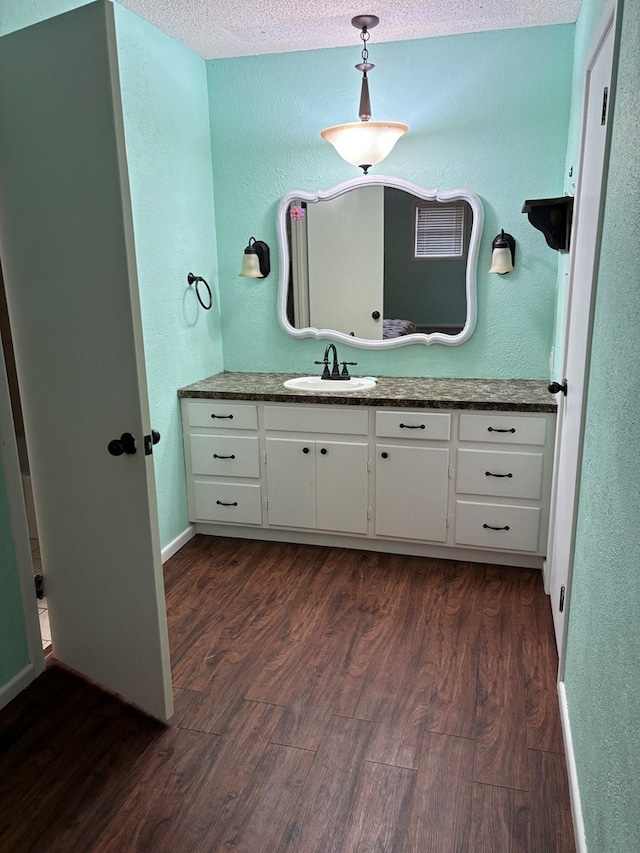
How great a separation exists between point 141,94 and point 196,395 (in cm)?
135

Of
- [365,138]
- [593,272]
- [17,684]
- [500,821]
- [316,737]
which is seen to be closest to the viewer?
[500,821]

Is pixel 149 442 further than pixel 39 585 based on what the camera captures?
No

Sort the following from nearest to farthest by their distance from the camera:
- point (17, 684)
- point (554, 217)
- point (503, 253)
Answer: point (17, 684), point (554, 217), point (503, 253)

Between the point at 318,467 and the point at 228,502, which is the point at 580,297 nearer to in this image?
the point at 318,467

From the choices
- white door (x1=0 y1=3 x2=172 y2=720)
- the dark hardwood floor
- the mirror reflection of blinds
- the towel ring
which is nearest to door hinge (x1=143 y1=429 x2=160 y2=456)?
white door (x1=0 y1=3 x2=172 y2=720)

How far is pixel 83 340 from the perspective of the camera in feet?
6.18

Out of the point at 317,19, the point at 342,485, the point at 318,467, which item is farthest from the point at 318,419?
the point at 317,19

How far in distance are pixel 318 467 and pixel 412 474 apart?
0.46 m

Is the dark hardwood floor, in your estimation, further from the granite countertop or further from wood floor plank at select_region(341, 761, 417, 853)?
the granite countertop

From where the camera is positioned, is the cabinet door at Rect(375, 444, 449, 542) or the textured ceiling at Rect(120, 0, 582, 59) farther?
the cabinet door at Rect(375, 444, 449, 542)

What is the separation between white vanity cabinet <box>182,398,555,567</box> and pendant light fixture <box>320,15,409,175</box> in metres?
1.13

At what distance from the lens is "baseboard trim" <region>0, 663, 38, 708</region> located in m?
2.15

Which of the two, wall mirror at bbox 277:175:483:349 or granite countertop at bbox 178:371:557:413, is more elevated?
wall mirror at bbox 277:175:483:349

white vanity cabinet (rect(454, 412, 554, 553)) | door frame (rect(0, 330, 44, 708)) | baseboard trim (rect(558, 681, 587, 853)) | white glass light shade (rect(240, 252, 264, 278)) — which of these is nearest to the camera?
baseboard trim (rect(558, 681, 587, 853))
